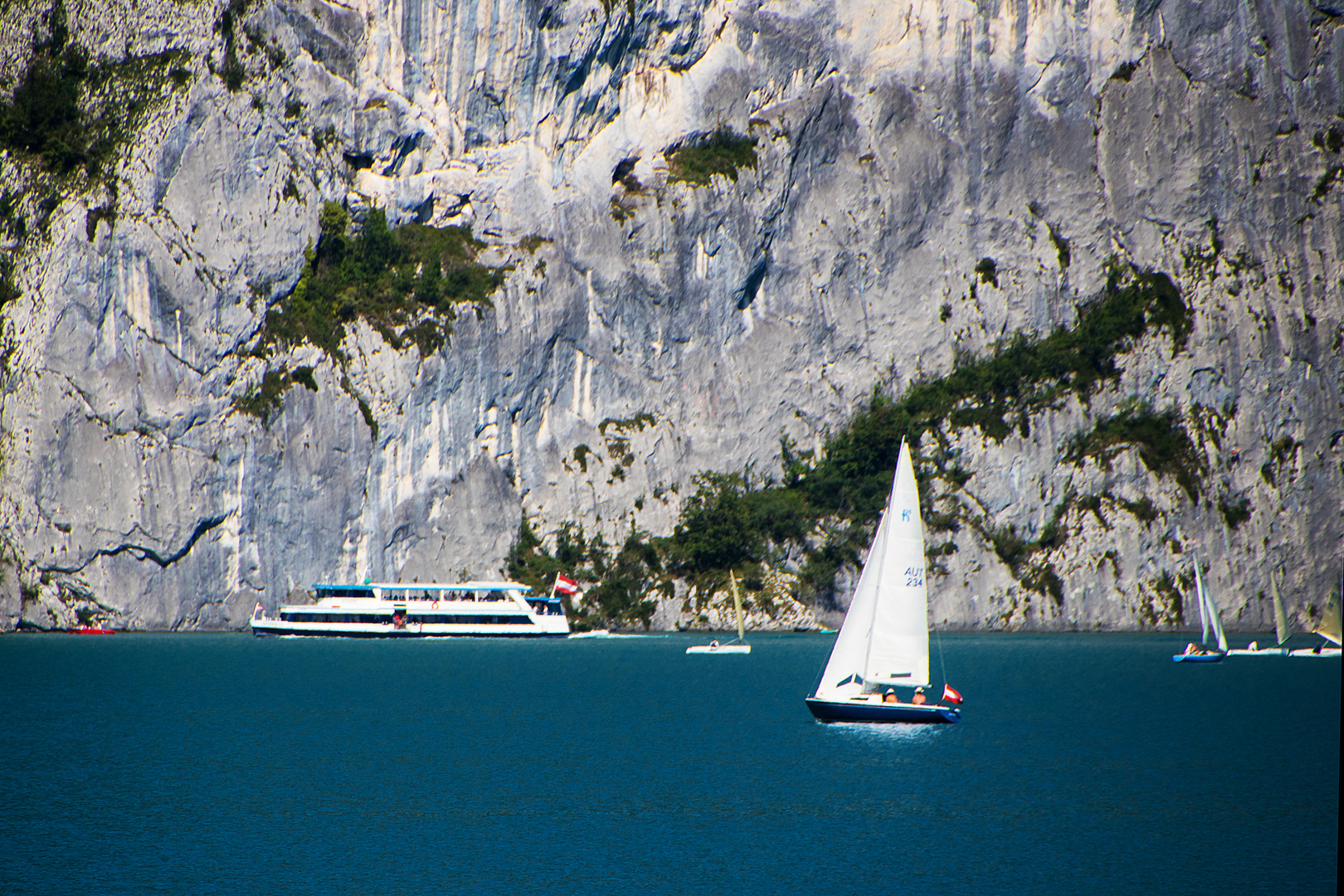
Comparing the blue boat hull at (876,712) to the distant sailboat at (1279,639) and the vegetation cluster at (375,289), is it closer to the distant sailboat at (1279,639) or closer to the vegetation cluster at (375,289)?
the distant sailboat at (1279,639)

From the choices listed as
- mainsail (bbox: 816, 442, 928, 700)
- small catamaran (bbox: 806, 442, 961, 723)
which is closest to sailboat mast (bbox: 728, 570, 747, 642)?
small catamaran (bbox: 806, 442, 961, 723)

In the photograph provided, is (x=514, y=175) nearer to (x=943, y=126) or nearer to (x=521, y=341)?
(x=521, y=341)

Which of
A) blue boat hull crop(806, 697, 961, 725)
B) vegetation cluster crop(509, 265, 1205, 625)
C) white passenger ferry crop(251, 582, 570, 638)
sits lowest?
white passenger ferry crop(251, 582, 570, 638)

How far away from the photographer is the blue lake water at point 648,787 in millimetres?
30375

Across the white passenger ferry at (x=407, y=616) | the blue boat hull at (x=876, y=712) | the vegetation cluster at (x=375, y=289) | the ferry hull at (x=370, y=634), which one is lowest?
the ferry hull at (x=370, y=634)

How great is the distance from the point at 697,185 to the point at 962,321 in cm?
2971

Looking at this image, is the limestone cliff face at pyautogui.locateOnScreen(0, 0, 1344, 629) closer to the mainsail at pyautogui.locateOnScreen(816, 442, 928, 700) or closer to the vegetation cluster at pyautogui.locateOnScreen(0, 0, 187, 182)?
the vegetation cluster at pyautogui.locateOnScreen(0, 0, 187, 182)

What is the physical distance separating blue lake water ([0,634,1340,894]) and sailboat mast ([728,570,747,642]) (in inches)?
1146

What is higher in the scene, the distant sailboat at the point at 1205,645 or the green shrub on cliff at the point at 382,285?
the green shrub on cliff at the point at 382,285

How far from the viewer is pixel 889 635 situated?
4881 centimetres

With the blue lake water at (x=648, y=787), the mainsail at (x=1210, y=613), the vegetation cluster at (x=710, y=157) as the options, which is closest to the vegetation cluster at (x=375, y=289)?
the vegetation cluster at (x=710, y=157)

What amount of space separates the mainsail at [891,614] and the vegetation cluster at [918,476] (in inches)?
2585

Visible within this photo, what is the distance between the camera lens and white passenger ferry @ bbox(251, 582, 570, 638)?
107 meters

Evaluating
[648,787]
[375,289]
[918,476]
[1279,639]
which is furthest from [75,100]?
[1279,639]
